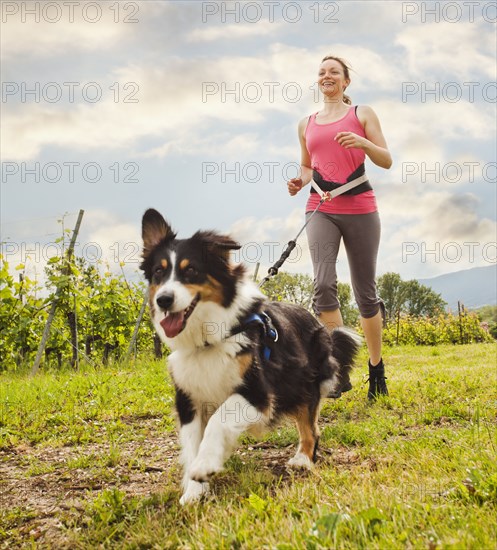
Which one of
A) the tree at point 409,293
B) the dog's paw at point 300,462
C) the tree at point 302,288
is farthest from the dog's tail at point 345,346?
the tree at point 409,293

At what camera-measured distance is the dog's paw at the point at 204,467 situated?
110 inches

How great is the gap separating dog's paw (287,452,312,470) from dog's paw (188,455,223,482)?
2.58 feet

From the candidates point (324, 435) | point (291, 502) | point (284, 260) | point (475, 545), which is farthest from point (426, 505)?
point (284, 260)

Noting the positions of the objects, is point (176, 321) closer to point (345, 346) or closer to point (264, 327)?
point (264, 327)

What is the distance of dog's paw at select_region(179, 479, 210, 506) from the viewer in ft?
9.50

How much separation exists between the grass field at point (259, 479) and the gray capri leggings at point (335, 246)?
→ 1124mm

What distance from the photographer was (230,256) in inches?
140

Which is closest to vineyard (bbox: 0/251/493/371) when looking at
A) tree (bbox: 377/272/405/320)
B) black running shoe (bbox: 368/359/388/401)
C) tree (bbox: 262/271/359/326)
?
black running shoe (bbox: 368/359/388/401)

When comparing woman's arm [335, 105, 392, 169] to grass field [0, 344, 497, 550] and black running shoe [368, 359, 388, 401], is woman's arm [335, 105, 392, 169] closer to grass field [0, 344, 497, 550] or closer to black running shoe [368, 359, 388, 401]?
black running shoe [368, 359, 388, 401]

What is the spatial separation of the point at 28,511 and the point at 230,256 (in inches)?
71.8

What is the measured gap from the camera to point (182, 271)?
3.35m

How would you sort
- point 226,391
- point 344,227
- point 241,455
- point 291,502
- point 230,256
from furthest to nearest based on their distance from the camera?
point 344,227
point 241,455
point 230,256
point 226,391
point 291,502

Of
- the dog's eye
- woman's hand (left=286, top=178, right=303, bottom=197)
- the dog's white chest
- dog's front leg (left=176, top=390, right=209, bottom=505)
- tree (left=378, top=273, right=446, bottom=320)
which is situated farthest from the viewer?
tree (left=378, top=273, right=446, bottom=320)

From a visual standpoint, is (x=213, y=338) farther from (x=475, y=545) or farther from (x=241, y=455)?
(x=475, y=545)
